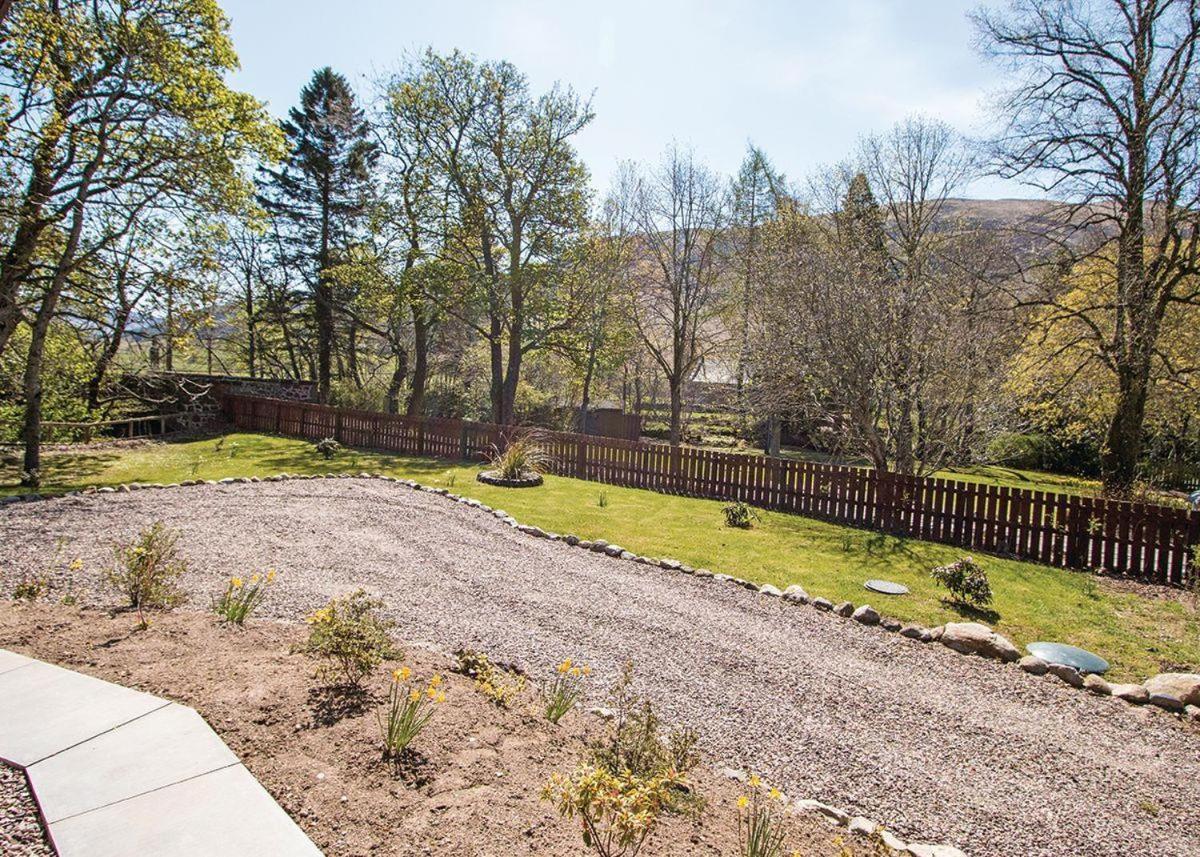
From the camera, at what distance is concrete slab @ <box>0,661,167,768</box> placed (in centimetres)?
246

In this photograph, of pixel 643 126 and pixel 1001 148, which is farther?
pixel 643 126

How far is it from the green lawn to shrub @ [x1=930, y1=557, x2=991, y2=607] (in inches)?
7.7

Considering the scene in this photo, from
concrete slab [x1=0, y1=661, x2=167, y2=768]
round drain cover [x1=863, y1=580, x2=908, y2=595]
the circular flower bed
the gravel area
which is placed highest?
concrete slab [x1=0, y1=661, x2=167, y2=768]

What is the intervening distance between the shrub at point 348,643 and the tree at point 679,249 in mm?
18131

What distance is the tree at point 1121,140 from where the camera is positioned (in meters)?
11.0

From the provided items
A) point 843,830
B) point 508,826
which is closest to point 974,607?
point 843,830

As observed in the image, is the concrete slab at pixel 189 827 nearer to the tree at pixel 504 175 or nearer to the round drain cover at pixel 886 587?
the round drain cover at pixel 886 587

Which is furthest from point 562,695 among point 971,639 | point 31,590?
point 31,590

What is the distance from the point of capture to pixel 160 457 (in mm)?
12633

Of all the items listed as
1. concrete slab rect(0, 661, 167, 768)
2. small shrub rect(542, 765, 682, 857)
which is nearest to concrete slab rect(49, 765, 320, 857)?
concrete slab rect(0, 661, 167, 768)

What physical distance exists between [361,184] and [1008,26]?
63.4ft

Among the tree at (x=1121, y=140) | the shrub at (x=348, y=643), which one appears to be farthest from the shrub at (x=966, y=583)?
the tree at (x=1121, y=140)

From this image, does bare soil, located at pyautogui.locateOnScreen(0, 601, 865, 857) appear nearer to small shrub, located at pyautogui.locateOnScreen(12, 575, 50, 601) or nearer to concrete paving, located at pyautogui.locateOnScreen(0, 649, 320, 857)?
concrete paving, located at pyautogui.locateOnScreen(0, 649, 320, 857)

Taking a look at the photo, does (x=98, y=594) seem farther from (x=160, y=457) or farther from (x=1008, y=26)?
(x=1008, y=26)
